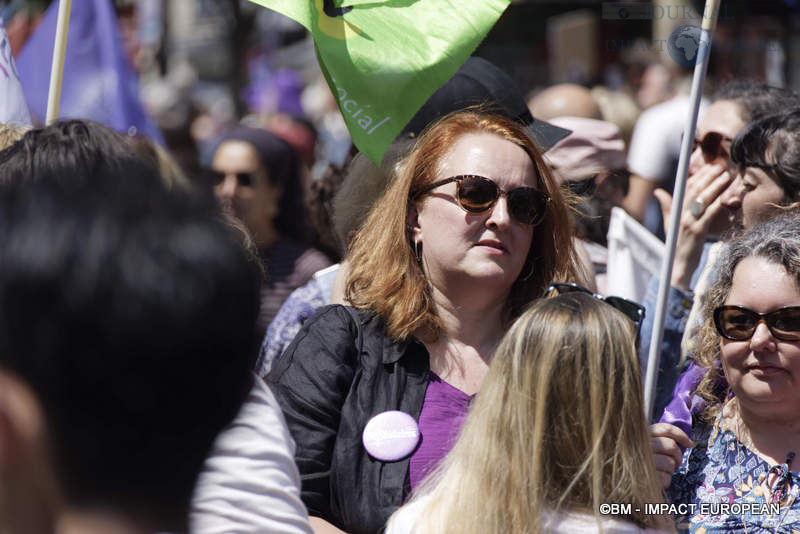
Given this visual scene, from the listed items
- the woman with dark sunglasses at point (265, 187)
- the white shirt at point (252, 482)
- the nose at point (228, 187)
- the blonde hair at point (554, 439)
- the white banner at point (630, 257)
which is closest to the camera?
Result: the white shirt at point (252, 482)

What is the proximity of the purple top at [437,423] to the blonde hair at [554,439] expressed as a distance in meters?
0.45

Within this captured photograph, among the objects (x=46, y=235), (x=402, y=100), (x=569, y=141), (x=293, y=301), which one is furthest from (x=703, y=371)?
(x=46, y=235)

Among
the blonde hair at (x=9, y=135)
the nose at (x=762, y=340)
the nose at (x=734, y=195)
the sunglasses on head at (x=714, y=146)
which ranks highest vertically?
the blonde hair at (x=9, y=135)

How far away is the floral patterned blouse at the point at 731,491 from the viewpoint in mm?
2344

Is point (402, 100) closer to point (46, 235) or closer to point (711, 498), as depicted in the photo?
point (711, 498)

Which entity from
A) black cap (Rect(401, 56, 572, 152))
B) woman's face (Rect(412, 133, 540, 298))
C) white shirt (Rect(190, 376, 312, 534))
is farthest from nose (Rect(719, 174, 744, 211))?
white shirt (Rect(190, 376, 312, 534))

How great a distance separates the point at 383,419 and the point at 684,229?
4.66ft

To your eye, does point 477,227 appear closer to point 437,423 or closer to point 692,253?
point 437,423

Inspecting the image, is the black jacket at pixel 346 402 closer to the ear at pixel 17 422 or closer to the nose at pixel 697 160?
the ear at pixel 17 422

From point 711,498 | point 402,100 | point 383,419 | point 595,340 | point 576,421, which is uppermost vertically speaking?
point 402,100

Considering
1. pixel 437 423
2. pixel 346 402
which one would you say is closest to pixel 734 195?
pixel 437 423

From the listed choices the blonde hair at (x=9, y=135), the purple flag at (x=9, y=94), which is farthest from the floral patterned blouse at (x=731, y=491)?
the purple flag at (x=9, y=94)

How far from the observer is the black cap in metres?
3.51

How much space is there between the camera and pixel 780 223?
262 cm
